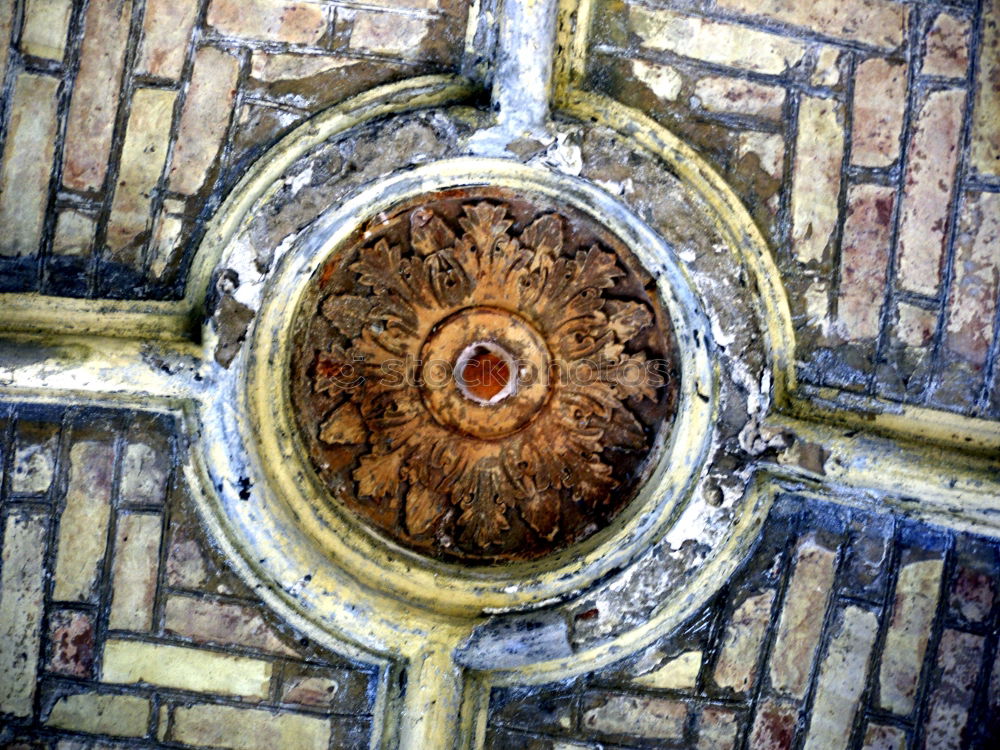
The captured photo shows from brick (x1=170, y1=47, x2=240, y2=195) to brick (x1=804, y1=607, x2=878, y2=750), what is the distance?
2.66 meters

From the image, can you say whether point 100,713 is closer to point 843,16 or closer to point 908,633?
point 908,633

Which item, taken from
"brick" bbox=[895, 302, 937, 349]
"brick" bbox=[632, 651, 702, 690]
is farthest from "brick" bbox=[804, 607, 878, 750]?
"brick" bbox=[895, 302, 937, 349]

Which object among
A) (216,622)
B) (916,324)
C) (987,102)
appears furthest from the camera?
(216,622)

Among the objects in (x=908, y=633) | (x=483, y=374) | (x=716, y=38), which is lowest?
(x=908, y=633)

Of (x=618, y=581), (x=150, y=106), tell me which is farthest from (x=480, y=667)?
(x=150, y=106)

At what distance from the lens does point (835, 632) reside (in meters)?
3.56

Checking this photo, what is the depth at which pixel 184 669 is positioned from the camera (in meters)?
3.59

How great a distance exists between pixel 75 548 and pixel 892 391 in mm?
2833

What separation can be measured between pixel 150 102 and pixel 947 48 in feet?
8.62

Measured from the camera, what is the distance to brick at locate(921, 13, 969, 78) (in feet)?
11.0

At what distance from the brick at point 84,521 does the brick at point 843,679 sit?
2528 mm

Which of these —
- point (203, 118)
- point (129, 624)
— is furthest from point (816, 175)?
point (129, 624)

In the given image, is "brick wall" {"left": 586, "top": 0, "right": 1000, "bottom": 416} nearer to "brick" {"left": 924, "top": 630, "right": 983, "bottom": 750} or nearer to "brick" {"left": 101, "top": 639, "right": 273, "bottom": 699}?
"brick" {"left": 924, "top": 630, "right": 983, "bottom": 750}

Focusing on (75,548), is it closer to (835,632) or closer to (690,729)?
(690,729)
